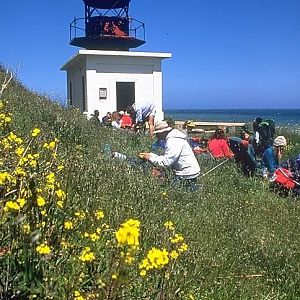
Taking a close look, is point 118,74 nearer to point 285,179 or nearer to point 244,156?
point 244,156

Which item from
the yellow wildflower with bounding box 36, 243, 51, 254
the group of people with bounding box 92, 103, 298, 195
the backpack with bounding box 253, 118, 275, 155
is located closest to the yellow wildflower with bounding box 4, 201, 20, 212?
the yellow wildflower with bounding box 36, 243, 51, 254

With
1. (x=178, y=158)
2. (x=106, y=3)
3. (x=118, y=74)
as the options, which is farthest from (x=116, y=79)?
(x=178, y=158)

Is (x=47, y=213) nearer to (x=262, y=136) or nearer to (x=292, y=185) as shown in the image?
(x=292, y=185)

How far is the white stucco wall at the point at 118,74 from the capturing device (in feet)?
72.5

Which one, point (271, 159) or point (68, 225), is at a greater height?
point (68, 225)

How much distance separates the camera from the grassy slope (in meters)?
3.82

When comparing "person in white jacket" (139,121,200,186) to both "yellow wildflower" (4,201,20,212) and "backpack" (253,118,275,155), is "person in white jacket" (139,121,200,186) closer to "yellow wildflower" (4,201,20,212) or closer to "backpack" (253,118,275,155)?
"yellow wildflower" (4,201,20,212)

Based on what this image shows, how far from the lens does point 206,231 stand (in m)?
5.05

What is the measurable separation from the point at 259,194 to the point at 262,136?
4.62 meters

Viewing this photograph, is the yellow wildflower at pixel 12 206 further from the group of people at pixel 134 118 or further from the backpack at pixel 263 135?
the group of people at pixel 134 118

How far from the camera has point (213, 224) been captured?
5.35 meters

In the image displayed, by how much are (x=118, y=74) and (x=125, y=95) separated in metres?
1.24

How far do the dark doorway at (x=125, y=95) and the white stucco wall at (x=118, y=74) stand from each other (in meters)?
0.32

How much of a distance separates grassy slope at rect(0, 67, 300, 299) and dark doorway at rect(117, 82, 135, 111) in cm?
1548
